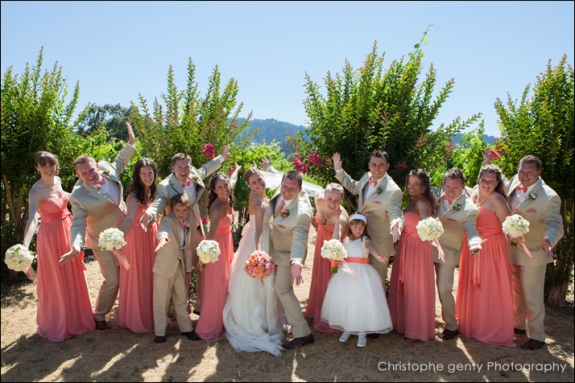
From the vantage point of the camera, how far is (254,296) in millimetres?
6016

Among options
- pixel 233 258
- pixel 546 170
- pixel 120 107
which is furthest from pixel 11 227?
pixel 120 107

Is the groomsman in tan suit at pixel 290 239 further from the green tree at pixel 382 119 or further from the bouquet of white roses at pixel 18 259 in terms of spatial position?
the bouquet of white roses at pixel 18 259

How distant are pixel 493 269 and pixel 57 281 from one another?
18.8 feet

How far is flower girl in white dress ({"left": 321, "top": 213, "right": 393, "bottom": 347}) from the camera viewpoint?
222 inches

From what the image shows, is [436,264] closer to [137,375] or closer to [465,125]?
[465,125]

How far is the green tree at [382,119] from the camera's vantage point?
684 centimetres

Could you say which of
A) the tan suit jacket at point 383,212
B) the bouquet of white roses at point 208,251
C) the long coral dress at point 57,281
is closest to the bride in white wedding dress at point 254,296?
the bouquet of white roses at point 208,251

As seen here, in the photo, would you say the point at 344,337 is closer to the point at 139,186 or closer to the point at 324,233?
the point at 324,233

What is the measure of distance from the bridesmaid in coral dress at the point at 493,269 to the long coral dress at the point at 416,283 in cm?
67

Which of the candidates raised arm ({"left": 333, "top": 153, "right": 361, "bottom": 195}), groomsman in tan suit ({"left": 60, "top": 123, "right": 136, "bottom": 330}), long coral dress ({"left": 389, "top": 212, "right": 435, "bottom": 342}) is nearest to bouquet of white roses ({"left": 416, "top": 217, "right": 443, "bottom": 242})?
long coral dress ({"left": 389, "top": 212, "right": 435, "bottom": 342})

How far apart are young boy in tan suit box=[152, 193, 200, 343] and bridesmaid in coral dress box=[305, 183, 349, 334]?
1747 mm

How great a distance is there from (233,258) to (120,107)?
3007 centimetres

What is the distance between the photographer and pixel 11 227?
888 centimetres

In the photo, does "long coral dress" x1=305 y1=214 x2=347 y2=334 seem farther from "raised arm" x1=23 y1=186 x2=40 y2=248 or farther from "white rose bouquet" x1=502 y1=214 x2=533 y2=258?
"raised arm" x1=23 y1=186 x2=40 y2=248
